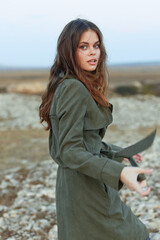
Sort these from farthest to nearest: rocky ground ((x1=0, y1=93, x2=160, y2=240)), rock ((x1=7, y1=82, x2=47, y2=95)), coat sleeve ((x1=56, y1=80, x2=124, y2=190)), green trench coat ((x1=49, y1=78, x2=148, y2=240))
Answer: rock ((x1=7, y1=82, x2=47, y2=95)) → rocky ground ((x1=0, y1=93, x2=160, y2=240)) → green trench coat ((x1=49, y1=78, x2=148, y2=240)) → coat sleeve ((x1=56, y1=80, x2=124, y2=190))

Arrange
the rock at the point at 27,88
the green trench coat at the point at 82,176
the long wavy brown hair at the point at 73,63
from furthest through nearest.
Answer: the rock at the point at 27,88
the long wavy brown hair at the point at 73,63
the green trench coat at the point at 82,176

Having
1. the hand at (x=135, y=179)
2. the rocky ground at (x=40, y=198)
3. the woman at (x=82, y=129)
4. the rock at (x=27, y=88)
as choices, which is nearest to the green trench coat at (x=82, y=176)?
the woman at (x=82, y=129)

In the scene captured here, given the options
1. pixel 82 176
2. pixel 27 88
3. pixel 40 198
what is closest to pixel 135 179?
pixel 82 176

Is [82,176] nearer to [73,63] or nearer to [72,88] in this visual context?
[72,88]

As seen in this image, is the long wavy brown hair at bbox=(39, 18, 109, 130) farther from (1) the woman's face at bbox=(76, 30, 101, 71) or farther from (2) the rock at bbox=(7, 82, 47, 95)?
(2) the rock at bbox=(7, 82, 47, 95)

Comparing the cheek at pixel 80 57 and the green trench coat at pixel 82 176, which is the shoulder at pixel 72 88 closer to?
the green trench coat at pixel 82 176

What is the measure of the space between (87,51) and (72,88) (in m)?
0.31

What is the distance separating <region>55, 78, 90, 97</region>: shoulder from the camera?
6.24 feet

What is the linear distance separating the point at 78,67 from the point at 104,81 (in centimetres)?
26

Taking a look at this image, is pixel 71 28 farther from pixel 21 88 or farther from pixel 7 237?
pixel 21 88

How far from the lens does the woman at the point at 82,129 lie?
187 centimetres

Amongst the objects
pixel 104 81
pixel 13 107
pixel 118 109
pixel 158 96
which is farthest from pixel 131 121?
pixel 104 81

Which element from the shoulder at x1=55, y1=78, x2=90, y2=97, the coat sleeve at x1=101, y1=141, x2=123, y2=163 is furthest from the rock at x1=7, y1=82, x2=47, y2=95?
the shoulder at x1=55, y1=78, x2=90, y2=97

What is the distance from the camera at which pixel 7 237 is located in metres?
3.95
